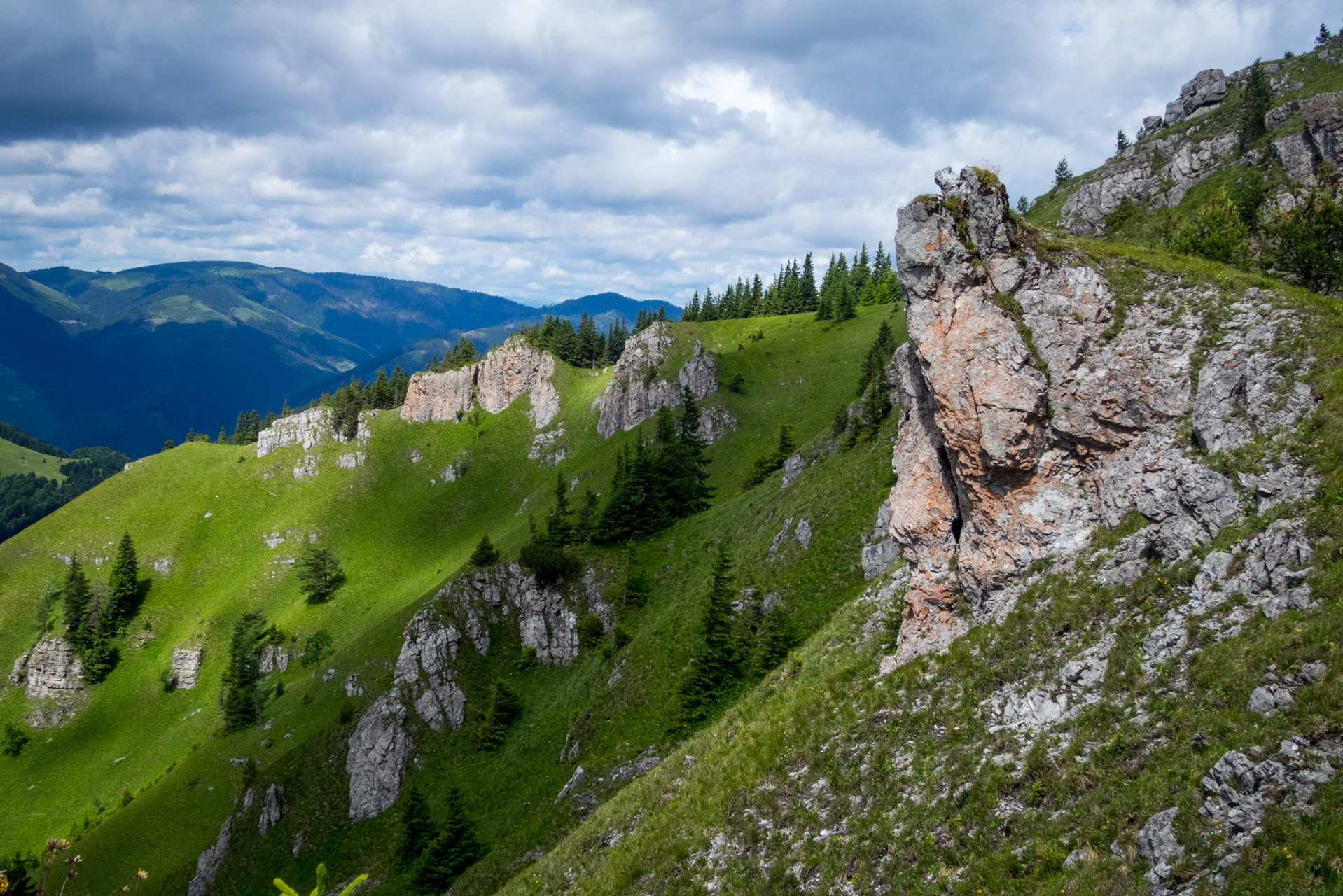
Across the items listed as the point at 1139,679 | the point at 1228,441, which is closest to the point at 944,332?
the point at 1228,441

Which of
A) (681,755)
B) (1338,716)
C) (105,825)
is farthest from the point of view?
(105,825)

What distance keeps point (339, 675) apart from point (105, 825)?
29.4 metres

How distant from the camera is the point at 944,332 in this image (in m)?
22.9

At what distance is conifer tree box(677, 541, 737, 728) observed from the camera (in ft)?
128

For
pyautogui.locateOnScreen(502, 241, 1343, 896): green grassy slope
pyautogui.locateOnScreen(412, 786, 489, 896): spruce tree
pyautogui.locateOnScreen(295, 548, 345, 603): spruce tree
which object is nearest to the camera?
pyautogui.locateOnScreen(502, 241, 1343, 896): green grassy slope

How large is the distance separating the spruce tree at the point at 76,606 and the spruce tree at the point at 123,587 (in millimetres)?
2689

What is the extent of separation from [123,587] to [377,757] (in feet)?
263

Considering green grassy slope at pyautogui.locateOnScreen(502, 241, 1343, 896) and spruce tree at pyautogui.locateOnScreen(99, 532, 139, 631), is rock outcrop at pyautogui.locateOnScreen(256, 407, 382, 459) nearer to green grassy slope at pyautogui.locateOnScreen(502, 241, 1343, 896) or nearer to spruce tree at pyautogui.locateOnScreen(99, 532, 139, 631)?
spruce tree at pyautogui.locateOnScreen(99, 532, 139, 631)

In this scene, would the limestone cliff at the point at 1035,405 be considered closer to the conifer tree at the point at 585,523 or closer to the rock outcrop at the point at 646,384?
the conifer tree at the point at 585,523

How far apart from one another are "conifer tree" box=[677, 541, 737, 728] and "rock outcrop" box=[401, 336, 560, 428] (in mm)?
100876

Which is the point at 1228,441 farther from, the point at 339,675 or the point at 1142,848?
the point at 339,675

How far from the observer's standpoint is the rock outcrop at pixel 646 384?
11450 cm

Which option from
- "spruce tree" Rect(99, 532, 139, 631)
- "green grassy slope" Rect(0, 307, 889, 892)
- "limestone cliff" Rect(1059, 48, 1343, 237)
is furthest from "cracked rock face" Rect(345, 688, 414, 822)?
"limestone cliff" Rect(1059, 48, 1343, 237)

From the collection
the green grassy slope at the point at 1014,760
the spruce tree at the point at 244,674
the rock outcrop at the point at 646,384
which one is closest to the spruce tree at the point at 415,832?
the green grassy slope at the point at 1014,760
